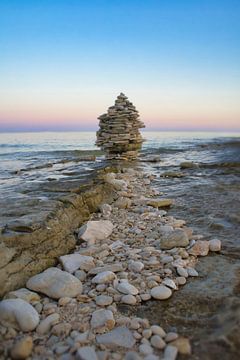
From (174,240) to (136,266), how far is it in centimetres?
88

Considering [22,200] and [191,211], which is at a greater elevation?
[22,200]

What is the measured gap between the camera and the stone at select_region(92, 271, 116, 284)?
10.2 feet

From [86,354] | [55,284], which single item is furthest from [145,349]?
[55,284]

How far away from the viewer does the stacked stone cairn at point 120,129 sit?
Result: 20219 millimetres

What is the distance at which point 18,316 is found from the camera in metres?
2.39

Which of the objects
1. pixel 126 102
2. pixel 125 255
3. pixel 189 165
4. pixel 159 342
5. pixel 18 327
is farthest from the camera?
pixel 126 102

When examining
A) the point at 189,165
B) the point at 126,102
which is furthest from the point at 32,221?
the point at 126,102

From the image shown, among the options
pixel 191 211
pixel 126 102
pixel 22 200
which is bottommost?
pixel 191 211

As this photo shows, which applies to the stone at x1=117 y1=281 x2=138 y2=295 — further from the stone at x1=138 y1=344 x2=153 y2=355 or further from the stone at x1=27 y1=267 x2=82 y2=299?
the stone at x1=138 y1=344 x2=153 y2=355

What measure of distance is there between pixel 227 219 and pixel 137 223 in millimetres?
1760

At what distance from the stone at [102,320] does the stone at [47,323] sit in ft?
1.06

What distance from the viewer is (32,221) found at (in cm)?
391

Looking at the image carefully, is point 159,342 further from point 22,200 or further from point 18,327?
point 22,200

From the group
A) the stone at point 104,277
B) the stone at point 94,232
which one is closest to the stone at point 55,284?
the stone at point 104,277
